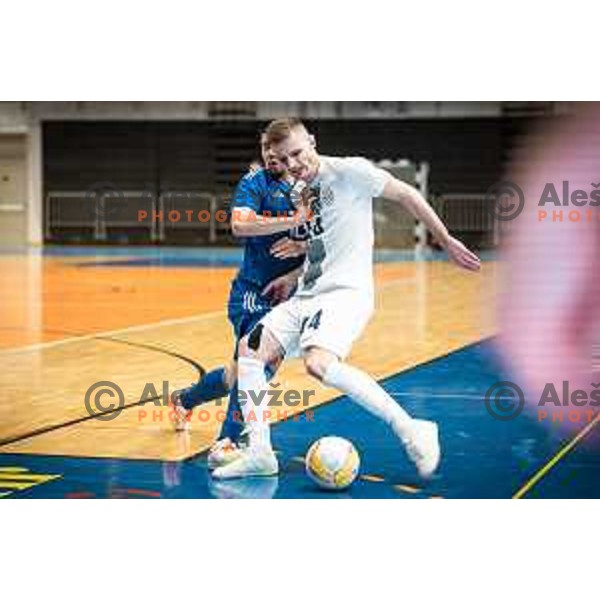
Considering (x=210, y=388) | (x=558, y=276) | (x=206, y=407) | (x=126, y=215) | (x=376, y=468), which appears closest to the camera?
(x=376, y=468)

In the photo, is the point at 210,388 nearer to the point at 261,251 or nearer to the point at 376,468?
the point at 261,251

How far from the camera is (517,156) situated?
51.6ft

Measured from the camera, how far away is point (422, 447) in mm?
5461

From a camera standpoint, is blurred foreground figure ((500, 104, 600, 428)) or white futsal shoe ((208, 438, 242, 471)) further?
blurred foreground figure ((500, 104, 600, 428))

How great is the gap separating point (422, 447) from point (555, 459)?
796 millimetres

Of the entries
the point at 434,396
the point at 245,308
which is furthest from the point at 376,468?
the point at 434,396

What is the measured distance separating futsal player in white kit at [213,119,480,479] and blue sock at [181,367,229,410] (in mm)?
752

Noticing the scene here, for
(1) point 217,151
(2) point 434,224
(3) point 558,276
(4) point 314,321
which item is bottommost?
(4) point 314,321

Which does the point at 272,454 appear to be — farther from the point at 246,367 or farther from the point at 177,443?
the point at 177,443

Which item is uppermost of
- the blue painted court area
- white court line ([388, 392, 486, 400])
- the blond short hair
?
the blond short hair

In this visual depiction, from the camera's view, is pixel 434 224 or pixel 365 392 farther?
pixel 365 392

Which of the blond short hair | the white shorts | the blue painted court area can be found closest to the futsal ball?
the blue painted court area

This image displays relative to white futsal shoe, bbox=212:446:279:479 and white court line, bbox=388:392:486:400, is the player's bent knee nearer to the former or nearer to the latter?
white futsal shoe, bbox=212:446:279:479

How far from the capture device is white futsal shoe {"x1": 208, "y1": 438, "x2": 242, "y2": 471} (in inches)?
225
